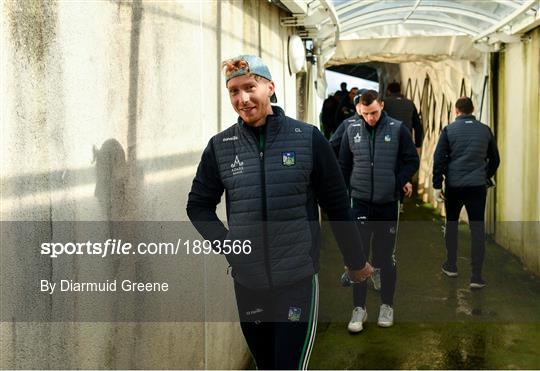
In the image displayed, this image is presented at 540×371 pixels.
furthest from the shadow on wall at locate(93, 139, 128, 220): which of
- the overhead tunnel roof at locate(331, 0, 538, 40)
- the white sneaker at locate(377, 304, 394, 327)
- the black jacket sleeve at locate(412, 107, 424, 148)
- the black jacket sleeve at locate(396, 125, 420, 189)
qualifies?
the overhead tunnel roof at locate(331, 0, 538, 40)

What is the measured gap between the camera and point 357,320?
207 inches

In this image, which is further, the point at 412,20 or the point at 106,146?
the point at 412,20

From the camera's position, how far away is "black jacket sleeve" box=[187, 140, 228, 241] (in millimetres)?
2887

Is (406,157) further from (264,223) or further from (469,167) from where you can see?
(264,223)

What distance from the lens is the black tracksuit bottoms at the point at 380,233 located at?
5207 millimetres

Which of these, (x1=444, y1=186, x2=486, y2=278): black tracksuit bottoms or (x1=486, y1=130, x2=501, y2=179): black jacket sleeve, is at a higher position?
(x1=486, y1=130, x2=501, y2=179): black jacket sleeve

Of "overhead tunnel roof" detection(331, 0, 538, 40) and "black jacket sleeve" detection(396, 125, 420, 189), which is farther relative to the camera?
"overhead tunnel roof" detection(331, 0, 538, 40)

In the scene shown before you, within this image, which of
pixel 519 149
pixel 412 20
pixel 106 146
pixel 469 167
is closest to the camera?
pixel 106 146

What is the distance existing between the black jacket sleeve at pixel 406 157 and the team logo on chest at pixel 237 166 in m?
2.65

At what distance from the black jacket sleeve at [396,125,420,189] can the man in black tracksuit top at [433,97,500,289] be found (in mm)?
1478

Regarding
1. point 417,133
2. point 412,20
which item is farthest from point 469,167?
point 412,20

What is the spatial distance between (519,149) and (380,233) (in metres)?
3.48

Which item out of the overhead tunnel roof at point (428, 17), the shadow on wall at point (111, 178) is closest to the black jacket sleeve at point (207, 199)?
the shadow on wall at point (111, 178)

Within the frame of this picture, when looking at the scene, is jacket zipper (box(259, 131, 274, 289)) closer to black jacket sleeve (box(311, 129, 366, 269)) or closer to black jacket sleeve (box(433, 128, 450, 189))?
black jacket sleeve (box(311, 129, 366, 269))
